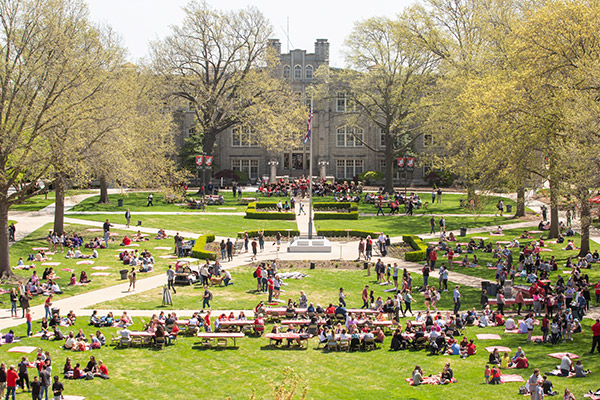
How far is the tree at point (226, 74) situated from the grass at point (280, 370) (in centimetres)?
4317

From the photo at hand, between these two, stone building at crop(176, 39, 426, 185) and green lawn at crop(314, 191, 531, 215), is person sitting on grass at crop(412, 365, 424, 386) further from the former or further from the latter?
stone building at crop(176, 39, 426, 185)

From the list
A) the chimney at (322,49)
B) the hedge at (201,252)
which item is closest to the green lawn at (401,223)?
the hedge at (201,252)

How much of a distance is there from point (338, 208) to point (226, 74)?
20.1 meters

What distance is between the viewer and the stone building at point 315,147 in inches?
3282

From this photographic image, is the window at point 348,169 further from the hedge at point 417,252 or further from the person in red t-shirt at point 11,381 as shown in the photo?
the person in red t-shirt at point 11,381

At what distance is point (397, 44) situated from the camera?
63.8 meters

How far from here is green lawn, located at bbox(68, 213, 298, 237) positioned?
4791 cm

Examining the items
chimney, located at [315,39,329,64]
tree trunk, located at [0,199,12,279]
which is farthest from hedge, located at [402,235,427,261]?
chimney, located at [315,39,329,64]

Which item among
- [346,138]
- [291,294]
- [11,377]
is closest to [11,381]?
[11,377]

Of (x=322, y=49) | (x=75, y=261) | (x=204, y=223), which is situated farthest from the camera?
(x=322, y=49)

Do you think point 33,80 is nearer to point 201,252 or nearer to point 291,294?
point 201,252

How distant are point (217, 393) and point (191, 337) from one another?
5.86m

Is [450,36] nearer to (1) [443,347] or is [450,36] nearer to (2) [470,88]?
(2) [470,88]

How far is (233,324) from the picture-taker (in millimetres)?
24016
